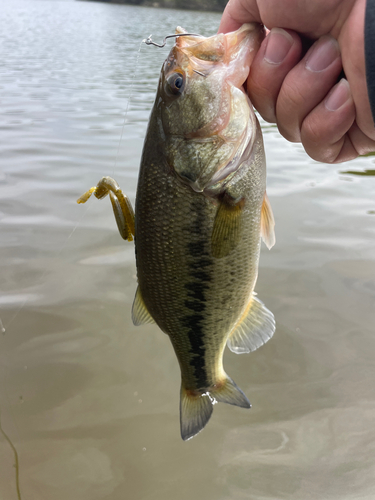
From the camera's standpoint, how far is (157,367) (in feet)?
10.0

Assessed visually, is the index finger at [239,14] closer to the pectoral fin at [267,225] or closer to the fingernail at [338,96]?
the fingernail at [338,96]

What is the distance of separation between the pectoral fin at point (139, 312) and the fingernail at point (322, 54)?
1322 millimetres

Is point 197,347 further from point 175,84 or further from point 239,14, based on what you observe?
point 239,14

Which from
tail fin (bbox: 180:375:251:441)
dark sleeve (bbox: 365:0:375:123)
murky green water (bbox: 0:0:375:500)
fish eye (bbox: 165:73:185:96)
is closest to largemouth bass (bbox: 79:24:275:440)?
fish eye (bbox: 165:73:185:96)

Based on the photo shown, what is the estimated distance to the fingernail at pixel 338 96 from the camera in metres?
1.74

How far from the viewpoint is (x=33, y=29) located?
24.5 m

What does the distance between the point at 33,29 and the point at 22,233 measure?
25.2 meters

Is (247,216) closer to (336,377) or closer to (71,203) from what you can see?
(336,377)

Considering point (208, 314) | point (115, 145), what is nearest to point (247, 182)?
point (208, 314)

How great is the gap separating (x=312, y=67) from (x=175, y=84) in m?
0.60

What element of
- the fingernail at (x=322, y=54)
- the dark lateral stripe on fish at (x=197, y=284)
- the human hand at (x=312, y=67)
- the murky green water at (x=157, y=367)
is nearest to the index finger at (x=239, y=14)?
the human hand at (x=312, y=67)

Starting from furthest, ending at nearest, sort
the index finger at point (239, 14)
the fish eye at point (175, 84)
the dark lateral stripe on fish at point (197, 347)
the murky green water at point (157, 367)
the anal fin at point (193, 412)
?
the murky green water at point (157, 367)
the anal fin at point (193, 412)
the dark lateral stripe on fish at point (197, 347)
the index finger at point (239, 14)
the fish eye at point (175, 84)

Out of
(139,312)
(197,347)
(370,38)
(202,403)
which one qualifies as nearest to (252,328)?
(197,347)

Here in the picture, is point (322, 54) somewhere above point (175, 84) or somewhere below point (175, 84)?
above
